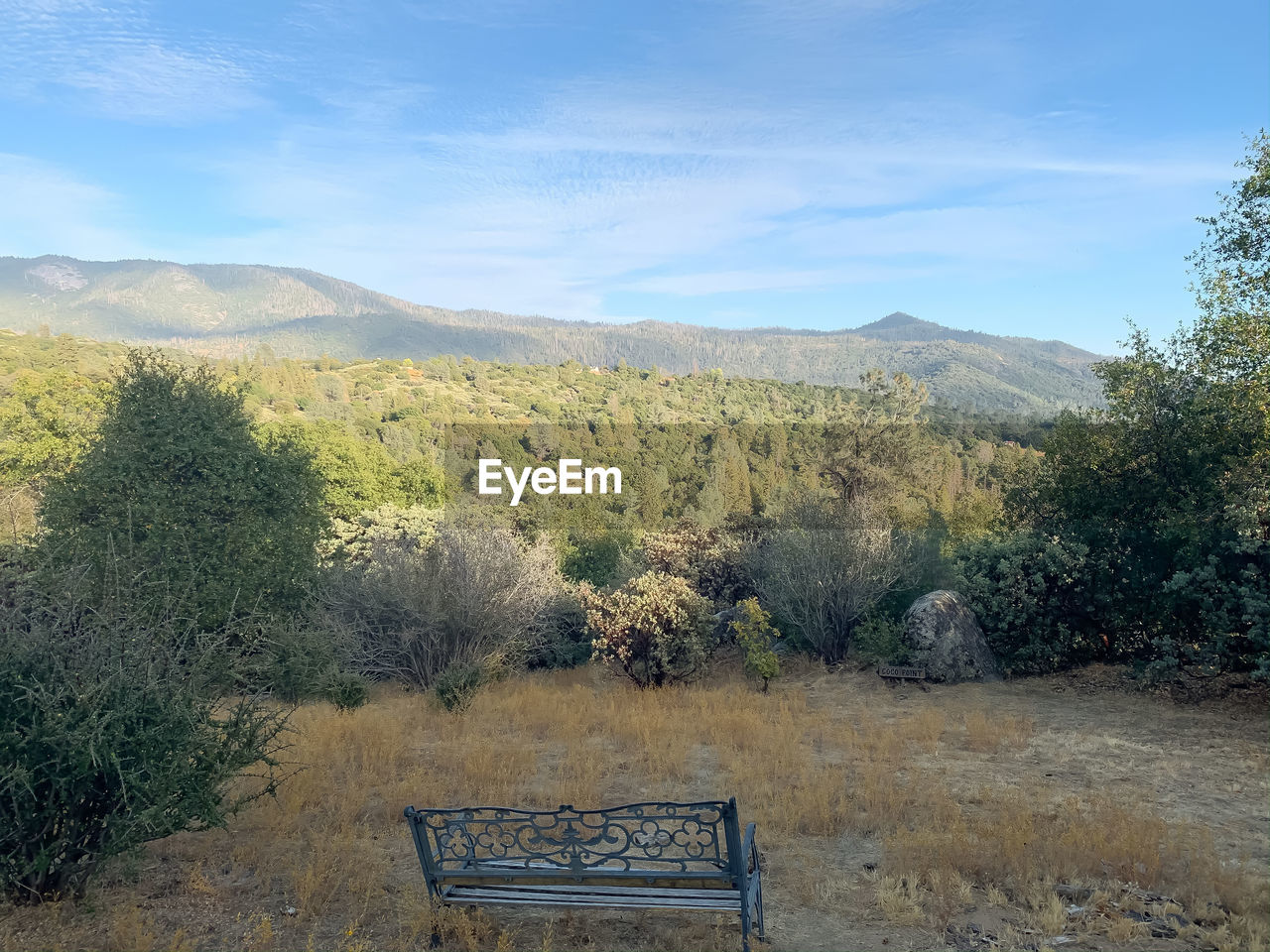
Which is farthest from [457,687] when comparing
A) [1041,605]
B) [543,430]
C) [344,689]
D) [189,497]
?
[543,430]

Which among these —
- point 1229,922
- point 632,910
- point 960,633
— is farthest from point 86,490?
point 1229,922

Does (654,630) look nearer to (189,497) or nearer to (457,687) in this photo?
(457,687)

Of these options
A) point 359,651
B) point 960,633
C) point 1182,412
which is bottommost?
point 359,651

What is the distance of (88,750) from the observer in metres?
4.05

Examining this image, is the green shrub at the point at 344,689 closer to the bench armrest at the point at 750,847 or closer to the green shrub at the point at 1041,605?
the bench armrest at the point at 750,847

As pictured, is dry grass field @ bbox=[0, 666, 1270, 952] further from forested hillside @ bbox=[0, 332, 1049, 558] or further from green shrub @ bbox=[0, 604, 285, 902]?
forested hillside @ bbox=[0, 332, 1049, 558]

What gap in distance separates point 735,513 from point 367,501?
1942 cm

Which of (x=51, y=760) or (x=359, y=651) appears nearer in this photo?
(x=51, y=760)

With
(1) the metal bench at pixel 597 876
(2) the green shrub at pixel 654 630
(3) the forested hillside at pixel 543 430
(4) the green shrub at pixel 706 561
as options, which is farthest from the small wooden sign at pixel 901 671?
(1) the metal bench at pixel 597 876

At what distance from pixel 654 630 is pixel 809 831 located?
7.44m

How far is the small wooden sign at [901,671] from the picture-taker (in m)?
13.4

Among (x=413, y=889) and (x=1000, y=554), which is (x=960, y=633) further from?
(x=413, y=889)

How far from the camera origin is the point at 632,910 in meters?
4.86

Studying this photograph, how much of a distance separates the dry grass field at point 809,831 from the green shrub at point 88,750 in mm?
369
